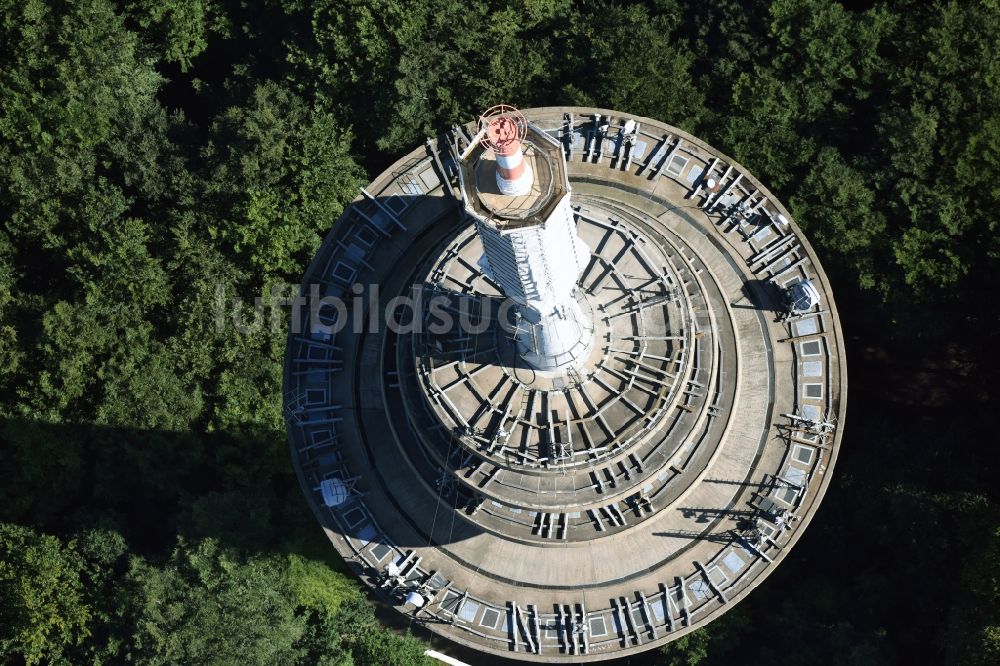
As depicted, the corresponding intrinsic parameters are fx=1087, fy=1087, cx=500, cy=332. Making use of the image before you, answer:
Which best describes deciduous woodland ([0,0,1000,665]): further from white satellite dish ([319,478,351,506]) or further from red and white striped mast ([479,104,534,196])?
red and white striped mast ([479,104,534,196])

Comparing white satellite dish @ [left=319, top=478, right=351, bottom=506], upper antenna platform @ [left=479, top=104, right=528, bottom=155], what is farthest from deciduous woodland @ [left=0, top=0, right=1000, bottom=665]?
upper antenna platform @ [left=479, top=104, right=528, bottom=155]

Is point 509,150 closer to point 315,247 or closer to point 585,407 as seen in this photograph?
point 585,407

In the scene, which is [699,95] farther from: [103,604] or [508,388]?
[103,604]

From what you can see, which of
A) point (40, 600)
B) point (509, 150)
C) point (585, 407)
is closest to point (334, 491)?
point (585, 407)

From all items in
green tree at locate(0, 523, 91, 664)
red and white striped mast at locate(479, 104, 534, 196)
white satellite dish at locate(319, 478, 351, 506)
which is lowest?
green tree at locate(0, 523, 91, 664)

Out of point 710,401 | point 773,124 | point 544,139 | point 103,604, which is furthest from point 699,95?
point 103,604

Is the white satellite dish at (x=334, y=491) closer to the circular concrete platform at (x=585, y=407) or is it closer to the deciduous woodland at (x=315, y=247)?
the circular concrete platform at (x=585, y=407)
